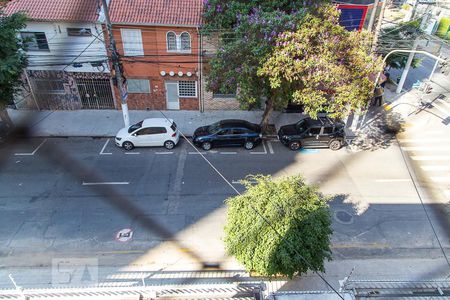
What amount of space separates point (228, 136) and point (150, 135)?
4.09 metres

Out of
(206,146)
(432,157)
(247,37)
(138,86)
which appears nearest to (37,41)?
(138,86)

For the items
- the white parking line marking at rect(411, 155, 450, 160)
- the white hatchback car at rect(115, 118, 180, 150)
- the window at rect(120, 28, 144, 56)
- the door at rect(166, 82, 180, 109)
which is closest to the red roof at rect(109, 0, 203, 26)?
the window at rect(120, 28, 144, 56)

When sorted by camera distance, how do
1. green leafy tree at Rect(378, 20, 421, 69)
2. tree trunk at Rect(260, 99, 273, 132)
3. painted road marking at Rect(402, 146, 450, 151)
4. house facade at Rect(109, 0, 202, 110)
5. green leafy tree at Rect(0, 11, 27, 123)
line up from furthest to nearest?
green leafy tree at Rect(378, 20, 421, 69) < house facade at Rect(109, 0, 202, 110) < tree trunk at Rect(260, 99, 273, 132) < painted road marking at Rect(402, 146, 450, 151) < green leafy tree at Rect(0, 11, 27, 123)

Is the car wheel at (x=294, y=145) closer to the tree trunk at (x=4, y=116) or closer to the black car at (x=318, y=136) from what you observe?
the black car at (x=318, y=136)

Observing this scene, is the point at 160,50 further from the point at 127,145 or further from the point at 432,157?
the point at 432,157

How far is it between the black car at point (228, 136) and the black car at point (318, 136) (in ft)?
5.78

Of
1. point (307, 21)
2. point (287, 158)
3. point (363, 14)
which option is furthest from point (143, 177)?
point (363, 14)

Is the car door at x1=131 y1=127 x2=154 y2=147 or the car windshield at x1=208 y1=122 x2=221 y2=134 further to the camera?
the car windshield at x1=208 y1=122 x2=221 y2=134

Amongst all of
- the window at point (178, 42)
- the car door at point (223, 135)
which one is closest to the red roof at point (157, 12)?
the window at point (178, 42)

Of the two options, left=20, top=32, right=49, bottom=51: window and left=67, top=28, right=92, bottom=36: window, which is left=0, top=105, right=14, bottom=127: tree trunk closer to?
left=20, top=32, right=49, bottom=51: window

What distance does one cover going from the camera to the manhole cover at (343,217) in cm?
1225

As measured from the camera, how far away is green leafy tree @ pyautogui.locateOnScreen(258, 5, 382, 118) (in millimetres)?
13438

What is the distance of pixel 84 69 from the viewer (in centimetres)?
1902

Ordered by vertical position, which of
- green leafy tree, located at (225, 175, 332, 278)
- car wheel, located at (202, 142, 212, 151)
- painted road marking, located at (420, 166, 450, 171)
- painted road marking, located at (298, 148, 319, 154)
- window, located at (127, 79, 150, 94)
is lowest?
painted road marking, located at (298, 148, 319, 154)
